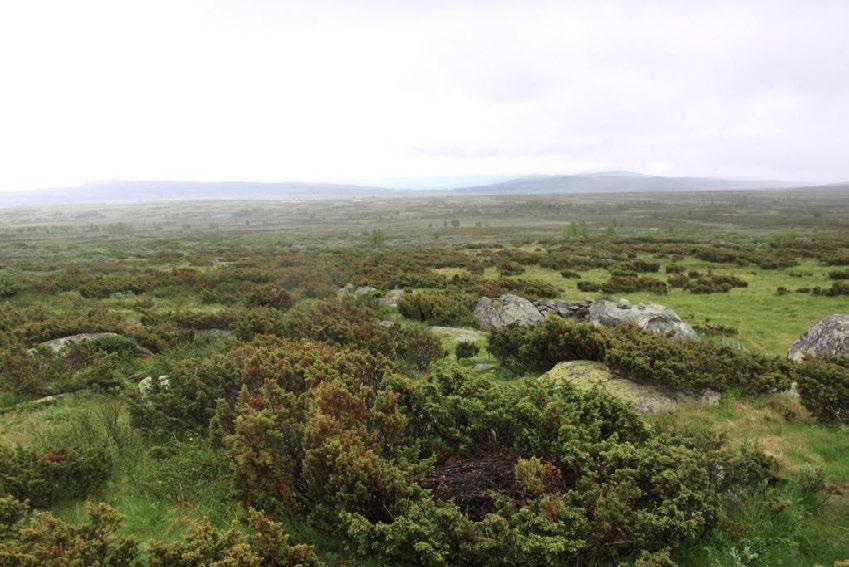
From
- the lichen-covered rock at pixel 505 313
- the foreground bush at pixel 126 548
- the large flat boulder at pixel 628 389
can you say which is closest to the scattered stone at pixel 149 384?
the foreground bush at pixel 126 548

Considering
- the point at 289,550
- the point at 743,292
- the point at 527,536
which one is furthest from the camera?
the point at 743,292

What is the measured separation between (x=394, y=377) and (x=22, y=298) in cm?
2204

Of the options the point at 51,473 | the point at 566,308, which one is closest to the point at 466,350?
the point at 566,308

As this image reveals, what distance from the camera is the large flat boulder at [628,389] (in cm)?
852

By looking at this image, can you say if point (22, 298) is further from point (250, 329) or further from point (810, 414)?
point (810, 414)

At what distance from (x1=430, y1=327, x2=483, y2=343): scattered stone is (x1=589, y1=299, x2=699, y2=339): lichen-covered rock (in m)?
3.93

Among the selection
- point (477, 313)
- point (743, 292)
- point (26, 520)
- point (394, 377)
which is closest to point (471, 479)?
point (394, 377)

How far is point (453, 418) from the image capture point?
20.9 feet

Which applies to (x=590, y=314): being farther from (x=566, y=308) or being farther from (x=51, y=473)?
(x=51, y=473)

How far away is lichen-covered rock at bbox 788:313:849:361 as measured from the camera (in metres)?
11.1

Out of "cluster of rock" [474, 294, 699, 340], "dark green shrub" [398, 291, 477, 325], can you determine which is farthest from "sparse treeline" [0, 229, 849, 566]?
"dark green shrub" [398, 291, 477, 325]

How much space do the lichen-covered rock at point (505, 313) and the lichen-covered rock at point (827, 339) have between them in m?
6.86

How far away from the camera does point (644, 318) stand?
A: 1479 centimetres

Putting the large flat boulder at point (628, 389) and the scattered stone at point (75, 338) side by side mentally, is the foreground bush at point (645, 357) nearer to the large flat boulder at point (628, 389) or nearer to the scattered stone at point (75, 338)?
the large flat boulder at point (628, 389)
